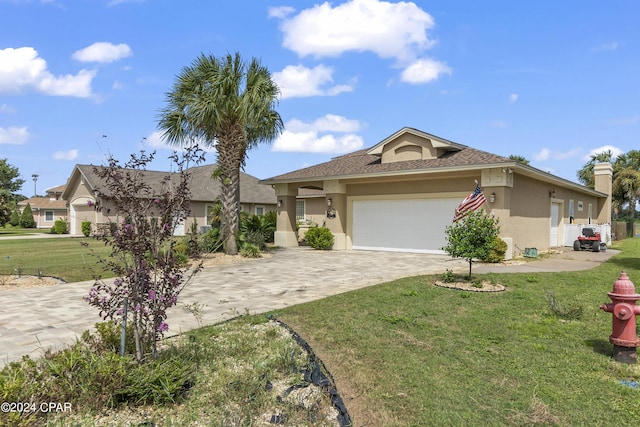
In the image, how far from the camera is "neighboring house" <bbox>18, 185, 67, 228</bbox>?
42.6 meters

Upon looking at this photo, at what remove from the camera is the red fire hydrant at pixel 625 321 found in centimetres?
430

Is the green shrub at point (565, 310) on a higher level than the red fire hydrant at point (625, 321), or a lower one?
lower

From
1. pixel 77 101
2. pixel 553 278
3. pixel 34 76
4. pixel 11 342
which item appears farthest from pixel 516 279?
pixel 34 76

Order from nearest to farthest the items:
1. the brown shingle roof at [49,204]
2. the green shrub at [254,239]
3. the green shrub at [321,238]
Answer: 1. the green shrub at [254,239]
2. the green shrub at [321,238]
3. the brown shingle roof at [49,204]

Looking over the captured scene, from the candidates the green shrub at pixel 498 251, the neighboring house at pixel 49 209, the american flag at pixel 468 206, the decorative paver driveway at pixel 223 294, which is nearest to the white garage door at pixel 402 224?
the decorative paver driveway at pixel 223 294

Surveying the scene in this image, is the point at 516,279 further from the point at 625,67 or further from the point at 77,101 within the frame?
the point at 77,101

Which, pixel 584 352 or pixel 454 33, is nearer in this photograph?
pixel 584 352

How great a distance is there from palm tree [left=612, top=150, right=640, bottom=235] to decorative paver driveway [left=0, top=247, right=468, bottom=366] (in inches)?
1077

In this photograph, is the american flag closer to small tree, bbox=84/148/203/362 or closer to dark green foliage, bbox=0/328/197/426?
small tree, bbox=84/148/203/362

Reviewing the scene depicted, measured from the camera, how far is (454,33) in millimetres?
11984

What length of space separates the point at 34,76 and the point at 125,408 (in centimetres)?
1651

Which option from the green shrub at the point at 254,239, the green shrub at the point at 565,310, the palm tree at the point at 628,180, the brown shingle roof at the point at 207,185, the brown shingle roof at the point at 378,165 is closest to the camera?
the green shrub at the point at 565,310

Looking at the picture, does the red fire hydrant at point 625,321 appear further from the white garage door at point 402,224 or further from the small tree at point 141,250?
the white garage door at point 402,224

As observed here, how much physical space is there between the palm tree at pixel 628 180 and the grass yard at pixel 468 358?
31275 millimetres
